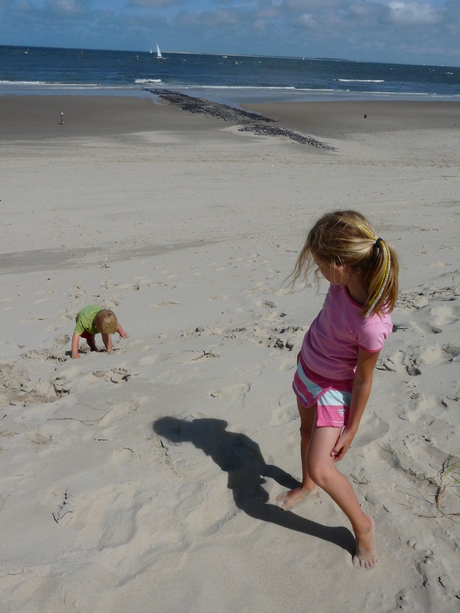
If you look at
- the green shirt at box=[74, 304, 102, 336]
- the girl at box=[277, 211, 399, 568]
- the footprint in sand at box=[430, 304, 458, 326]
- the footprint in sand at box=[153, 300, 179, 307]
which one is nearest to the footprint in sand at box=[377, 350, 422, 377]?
the footprint in sand at box=[430, 304, 458, 326]

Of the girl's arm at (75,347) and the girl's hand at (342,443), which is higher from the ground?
the girl's hand at (342,443)

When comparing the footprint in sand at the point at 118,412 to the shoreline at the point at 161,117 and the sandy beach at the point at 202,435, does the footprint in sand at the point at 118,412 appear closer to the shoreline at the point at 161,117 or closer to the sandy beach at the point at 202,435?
the sandy beach at the point at 202,435

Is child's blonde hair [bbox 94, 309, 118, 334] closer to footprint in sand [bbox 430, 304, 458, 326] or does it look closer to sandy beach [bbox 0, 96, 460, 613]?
sandy beach [bbox 0, 96, 460, 613]

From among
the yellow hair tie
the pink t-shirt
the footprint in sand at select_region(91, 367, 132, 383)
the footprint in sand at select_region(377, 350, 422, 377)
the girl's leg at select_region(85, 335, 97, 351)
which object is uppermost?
the yellow hair tie

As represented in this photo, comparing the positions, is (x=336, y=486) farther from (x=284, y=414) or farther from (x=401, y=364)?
(x=401, y=364)

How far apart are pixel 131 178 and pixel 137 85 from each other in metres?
36.3

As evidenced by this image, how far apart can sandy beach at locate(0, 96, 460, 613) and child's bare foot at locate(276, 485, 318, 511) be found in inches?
1.5

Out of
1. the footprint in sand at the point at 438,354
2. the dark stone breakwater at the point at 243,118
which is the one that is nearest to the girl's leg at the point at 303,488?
the footprint in sand at the point at 438,354

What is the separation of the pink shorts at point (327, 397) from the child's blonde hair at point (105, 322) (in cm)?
250

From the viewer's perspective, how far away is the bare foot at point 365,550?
222cm

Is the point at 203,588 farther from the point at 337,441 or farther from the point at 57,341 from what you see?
the point at 57,341

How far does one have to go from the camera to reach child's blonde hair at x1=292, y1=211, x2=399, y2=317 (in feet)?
6.61

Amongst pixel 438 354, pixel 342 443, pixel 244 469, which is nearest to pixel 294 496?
pixel 244 469

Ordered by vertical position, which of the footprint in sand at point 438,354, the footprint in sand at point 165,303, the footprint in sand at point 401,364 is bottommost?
the footprint in sand at point 165,303
